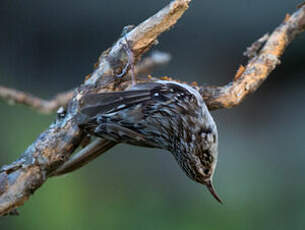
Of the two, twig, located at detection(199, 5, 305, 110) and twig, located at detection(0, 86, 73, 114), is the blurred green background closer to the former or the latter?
twig, located at detection(0, 86, 73, 114)

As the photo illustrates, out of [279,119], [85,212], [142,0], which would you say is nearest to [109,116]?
[142,0]

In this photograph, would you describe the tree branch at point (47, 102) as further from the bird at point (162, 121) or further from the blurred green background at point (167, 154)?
the bird at point (162, 121)

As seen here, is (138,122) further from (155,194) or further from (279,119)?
(279,119)

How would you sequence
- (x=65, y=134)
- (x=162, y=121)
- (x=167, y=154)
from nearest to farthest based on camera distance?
(x=65, y=134) → (x=162, y=121) → (x=167, y=154)

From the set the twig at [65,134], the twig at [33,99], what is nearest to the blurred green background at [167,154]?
the twig at [33,99]

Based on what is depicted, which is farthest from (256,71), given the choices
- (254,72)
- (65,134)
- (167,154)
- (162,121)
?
(167,154)

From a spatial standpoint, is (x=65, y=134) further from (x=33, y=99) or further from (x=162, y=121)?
(x=33, y=99)
